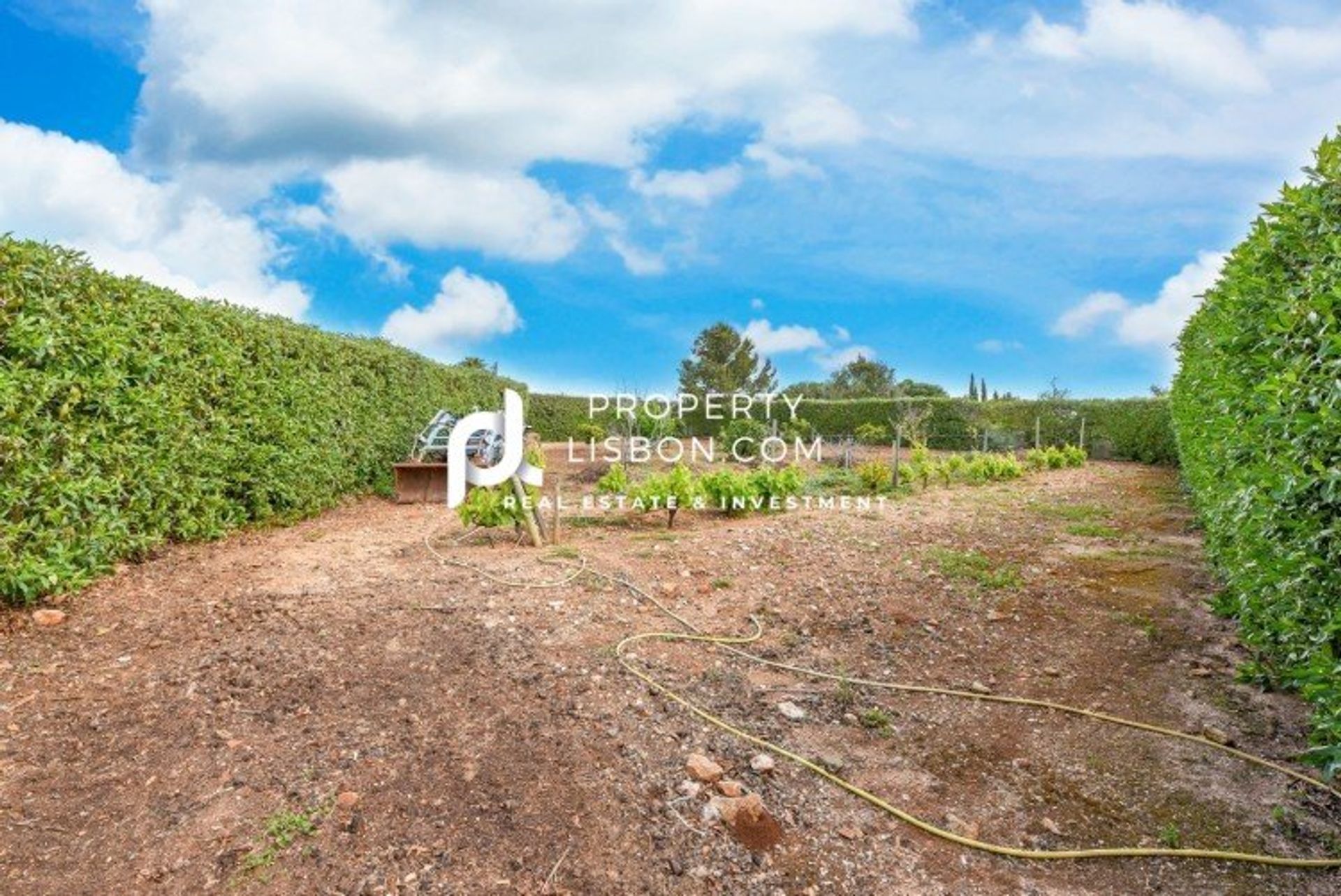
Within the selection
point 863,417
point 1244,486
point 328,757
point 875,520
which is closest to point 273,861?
point 328,757

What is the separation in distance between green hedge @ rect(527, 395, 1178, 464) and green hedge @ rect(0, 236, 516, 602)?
42.6 feet

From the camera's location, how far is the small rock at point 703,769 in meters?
3.04

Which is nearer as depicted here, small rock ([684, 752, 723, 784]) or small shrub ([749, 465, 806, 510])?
small rock ([684, 752, 723, 784])

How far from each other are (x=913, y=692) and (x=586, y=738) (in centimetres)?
190

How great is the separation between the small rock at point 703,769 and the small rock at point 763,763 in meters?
0.16

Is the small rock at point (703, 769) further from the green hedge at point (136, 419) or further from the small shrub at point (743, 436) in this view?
the small shrub at point (743, 436)

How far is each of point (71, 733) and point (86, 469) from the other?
8.01 feet

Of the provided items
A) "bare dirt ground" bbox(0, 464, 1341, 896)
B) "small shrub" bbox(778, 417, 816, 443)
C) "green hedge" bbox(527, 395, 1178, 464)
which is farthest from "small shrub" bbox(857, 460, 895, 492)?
"green hedge" bbox(527, 395, 1178, 464)

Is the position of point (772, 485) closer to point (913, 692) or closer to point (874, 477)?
point (874, 477)

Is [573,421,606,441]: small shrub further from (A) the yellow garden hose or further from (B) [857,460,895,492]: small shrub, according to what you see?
(A) the yellow garden hose

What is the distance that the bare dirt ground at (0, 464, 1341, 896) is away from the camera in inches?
102

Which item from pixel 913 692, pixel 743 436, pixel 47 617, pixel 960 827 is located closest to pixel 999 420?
pixel 743 436

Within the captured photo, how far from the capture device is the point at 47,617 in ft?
15.4

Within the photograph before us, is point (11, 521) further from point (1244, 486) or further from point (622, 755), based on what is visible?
point (1244, 486)
